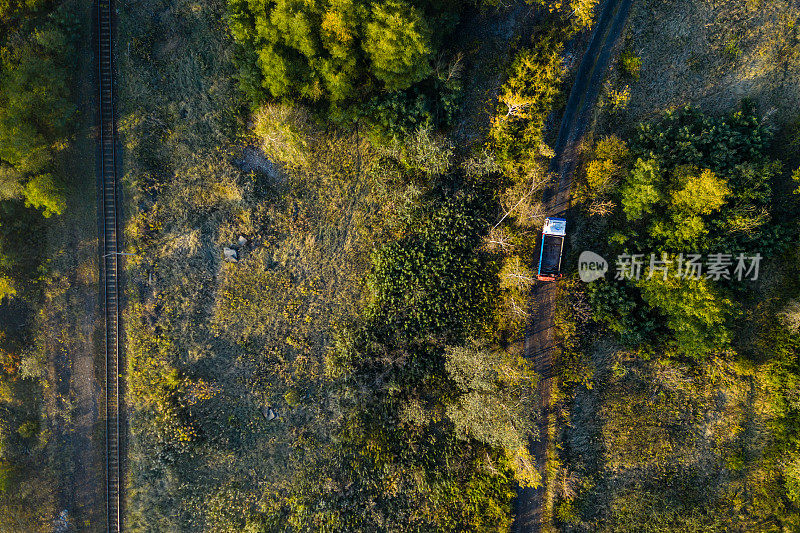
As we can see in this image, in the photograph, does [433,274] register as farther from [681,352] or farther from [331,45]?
[681,352]

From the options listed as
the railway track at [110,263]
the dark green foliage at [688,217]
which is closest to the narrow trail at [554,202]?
the dark green foliage at [688,217]

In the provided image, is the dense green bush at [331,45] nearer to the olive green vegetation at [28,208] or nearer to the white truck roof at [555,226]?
the olive green vegetation at [28,208]

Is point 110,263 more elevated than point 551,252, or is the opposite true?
point 551,252

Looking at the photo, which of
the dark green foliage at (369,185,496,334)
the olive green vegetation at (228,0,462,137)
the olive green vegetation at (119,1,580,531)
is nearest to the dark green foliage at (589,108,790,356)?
the olive green vegetation at (119,1,580,531)

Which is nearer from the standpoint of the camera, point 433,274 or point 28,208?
point 28,208

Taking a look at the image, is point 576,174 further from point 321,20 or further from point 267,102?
point 267,102

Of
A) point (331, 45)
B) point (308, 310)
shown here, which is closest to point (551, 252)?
point (308, 310)

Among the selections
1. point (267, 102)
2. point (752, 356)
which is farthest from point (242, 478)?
point (752, 356)
